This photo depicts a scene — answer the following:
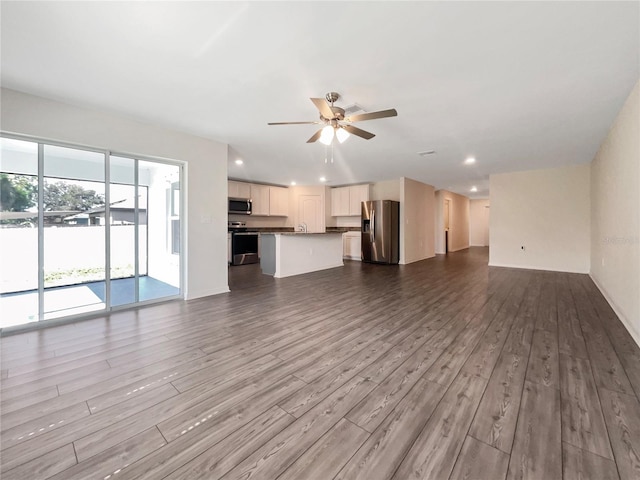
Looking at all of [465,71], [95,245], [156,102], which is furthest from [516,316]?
[95,245]

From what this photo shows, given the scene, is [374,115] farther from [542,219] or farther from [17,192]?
[542,219]

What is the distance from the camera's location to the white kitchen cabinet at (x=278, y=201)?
27.0 feet

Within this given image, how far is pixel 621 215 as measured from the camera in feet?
10.1

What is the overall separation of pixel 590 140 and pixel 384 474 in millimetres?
5420

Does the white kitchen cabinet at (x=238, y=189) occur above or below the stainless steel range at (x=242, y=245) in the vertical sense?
above

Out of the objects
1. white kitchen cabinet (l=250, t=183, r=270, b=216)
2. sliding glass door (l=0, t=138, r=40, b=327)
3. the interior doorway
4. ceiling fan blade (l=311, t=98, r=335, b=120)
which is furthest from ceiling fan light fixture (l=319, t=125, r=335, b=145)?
the interior doorway

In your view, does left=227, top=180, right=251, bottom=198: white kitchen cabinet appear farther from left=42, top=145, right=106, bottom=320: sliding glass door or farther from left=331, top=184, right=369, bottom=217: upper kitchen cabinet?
left=42, top=145, right=106, bottom=320: sliding glass door

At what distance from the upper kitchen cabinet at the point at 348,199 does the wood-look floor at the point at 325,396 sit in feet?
17.2

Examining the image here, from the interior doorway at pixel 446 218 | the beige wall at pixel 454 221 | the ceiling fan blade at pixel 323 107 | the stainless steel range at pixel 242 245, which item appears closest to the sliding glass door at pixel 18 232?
the ceiling fan blade at pixel 323 107

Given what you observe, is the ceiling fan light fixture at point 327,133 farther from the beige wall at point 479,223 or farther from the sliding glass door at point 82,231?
the beige wall at point 479,223

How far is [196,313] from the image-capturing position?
10.8 feet

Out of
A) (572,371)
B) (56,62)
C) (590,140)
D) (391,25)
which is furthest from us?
(590,140)

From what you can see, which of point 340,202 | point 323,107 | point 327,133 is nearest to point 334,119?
point 327,133

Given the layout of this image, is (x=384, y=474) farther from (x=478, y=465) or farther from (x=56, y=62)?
(x=56, y=62)
